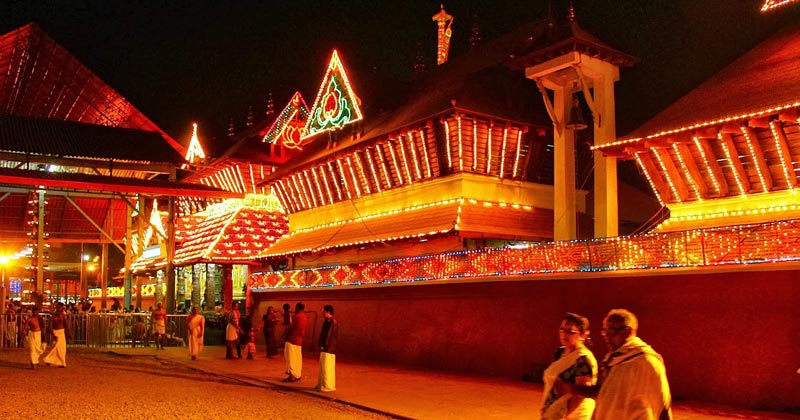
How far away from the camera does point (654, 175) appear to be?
18766 mm

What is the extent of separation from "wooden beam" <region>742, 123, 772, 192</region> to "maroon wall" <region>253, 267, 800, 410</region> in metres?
4.06

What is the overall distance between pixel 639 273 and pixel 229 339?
1276cm

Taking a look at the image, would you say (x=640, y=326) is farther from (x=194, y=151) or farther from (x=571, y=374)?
(x=194, y=151)

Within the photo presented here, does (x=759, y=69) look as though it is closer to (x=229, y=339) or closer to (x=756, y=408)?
(x=756, y=408)

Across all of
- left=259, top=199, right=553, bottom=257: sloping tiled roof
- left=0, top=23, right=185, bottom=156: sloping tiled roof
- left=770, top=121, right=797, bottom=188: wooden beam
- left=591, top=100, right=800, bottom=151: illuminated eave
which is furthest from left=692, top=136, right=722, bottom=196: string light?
left=0, top=23, right=185, bottom=156: sloping tiled roof

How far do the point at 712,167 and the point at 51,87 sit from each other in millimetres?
33991

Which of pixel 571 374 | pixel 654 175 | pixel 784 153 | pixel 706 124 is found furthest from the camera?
pixel 654 175

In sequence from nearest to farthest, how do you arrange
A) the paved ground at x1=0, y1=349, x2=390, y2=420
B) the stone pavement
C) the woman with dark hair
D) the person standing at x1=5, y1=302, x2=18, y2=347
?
the woman with dark hair, the paved ground at x1=0, y1=349, x2=390, y2=420, the stone pavement, the person standing at x1=5, y1=302, x2=18, y2=347

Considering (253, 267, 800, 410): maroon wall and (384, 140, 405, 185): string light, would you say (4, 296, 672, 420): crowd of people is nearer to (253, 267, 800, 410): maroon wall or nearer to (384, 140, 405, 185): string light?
(253, 267, 800, 410): maroon wall

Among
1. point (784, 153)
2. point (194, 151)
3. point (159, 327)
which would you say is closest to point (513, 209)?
point (784, 153)

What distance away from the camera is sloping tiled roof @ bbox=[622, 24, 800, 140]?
15391 mm

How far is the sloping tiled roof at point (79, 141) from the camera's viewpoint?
31875 millimetres

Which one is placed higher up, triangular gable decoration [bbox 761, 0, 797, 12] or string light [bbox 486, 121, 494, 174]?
triangular gable decoration [bbox 761, 0, 797, 12]

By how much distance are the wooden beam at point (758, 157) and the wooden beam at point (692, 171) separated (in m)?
1.37
